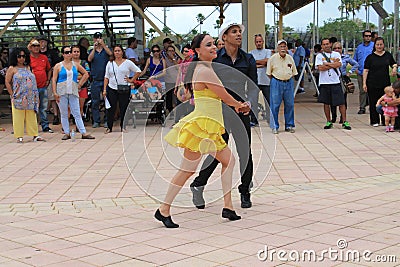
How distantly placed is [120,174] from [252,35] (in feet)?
21.7

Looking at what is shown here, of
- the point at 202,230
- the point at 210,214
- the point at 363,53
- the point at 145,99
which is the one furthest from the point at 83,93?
the point at 202,230

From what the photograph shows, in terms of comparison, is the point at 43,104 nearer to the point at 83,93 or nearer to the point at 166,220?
the point at 83,93

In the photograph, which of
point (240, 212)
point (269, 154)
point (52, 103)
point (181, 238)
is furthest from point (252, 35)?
point (181, 238)

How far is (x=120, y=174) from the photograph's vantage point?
351 inches

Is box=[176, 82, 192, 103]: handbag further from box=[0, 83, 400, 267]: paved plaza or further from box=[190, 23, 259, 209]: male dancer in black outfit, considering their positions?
box=[0, 83, 400, 267]: paved plaza

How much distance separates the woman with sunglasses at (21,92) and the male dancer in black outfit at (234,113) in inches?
236

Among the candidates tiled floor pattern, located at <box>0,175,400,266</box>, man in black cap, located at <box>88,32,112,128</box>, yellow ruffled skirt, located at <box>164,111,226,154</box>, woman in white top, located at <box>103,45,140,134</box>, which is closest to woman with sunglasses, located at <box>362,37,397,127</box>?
woman in white top, located at <box>103,45,140,134</box>

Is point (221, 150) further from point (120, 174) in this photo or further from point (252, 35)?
point (252, 35)

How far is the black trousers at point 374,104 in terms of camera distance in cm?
1323

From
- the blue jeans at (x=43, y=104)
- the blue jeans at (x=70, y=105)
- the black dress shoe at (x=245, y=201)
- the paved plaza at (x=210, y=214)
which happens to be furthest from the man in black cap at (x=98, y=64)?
the black dress shoe at (x=245, y=201)

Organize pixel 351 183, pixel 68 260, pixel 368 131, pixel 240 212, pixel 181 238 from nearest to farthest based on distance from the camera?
pixel 68 260 < pixel 181 238 < pixel 240 212 < pixel 351 183 < pixel 368 131

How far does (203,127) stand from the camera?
5.92m

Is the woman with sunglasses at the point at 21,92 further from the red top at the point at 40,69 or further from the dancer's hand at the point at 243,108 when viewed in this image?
the dancer's hand at the point at 243,108

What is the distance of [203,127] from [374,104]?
8.24 meters
